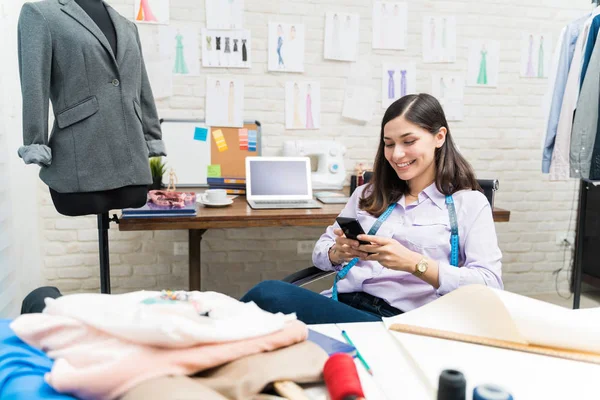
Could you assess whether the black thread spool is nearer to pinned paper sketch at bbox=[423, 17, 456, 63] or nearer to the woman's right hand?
the woman's right hand

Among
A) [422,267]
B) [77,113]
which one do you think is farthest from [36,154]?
[422,267]

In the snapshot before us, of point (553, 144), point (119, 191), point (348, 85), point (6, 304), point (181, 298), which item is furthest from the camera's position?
point (348, 85)

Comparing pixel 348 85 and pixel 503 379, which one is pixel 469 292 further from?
pixel 348 85

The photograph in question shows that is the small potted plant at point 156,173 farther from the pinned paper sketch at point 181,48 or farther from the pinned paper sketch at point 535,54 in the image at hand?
the pinned paper sketch at point 535,54

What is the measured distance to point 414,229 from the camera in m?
1.50

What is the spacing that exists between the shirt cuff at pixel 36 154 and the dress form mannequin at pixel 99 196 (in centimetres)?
16

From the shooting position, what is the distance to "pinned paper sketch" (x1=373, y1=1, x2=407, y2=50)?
2996mm

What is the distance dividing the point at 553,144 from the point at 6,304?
116 inches

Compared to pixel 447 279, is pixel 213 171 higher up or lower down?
higher up

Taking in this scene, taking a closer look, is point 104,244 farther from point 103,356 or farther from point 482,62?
point 482,62

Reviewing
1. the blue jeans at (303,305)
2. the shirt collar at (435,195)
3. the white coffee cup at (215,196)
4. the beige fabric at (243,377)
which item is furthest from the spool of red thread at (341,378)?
the white coffee cup at (215,196)

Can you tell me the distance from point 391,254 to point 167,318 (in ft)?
2.59

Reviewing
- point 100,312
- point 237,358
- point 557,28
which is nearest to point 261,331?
point 237,358

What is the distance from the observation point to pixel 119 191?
1942 mm
